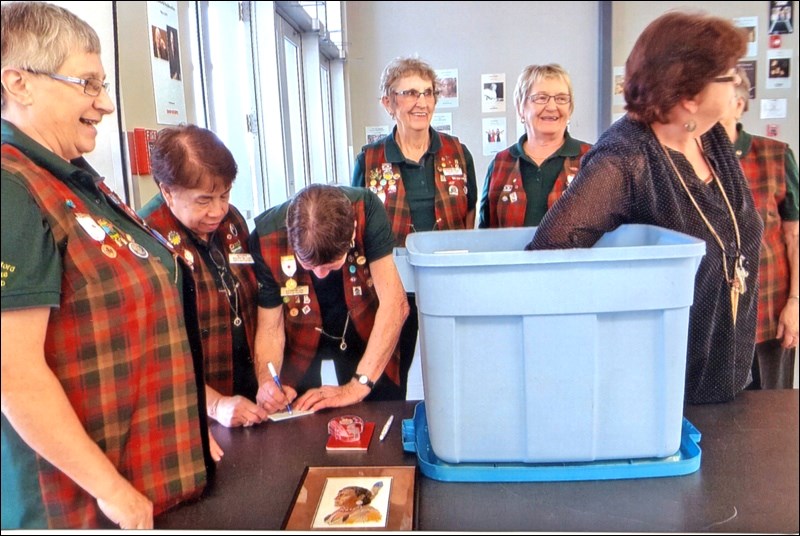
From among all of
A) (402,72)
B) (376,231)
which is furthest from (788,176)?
(376,231)

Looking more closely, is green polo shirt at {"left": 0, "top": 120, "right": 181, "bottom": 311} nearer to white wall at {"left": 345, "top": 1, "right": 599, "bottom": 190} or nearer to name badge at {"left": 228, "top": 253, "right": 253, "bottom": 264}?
white wall at {"left": 345, "top": 1, "right": 599, "bottom": 190}

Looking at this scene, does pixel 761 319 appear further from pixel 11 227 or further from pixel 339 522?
pixel 11 227

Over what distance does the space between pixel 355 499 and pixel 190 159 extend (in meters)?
0.54

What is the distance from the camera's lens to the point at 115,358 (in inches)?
20.8

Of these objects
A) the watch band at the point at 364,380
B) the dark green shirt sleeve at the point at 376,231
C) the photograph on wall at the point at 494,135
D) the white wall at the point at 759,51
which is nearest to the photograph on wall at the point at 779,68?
the white wall at the point at 759,51

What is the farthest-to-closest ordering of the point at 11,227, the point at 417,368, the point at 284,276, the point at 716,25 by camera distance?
the point at 284,276 → the point at 417,368 → the point at 716,25 → the point at 11,227

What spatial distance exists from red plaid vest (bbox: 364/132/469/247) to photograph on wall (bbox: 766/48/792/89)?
1.21ft

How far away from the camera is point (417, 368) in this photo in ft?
3.02

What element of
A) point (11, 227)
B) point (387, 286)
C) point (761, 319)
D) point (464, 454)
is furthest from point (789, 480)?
point (11, 227)

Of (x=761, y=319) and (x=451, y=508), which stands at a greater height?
(x=761, y=319)

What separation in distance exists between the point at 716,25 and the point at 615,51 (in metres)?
0.18

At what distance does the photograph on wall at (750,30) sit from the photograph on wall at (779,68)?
0.9 inches

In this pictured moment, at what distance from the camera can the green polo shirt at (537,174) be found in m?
0.76

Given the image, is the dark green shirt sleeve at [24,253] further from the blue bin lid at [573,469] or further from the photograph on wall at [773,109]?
the photograph on wall at [773,109]
